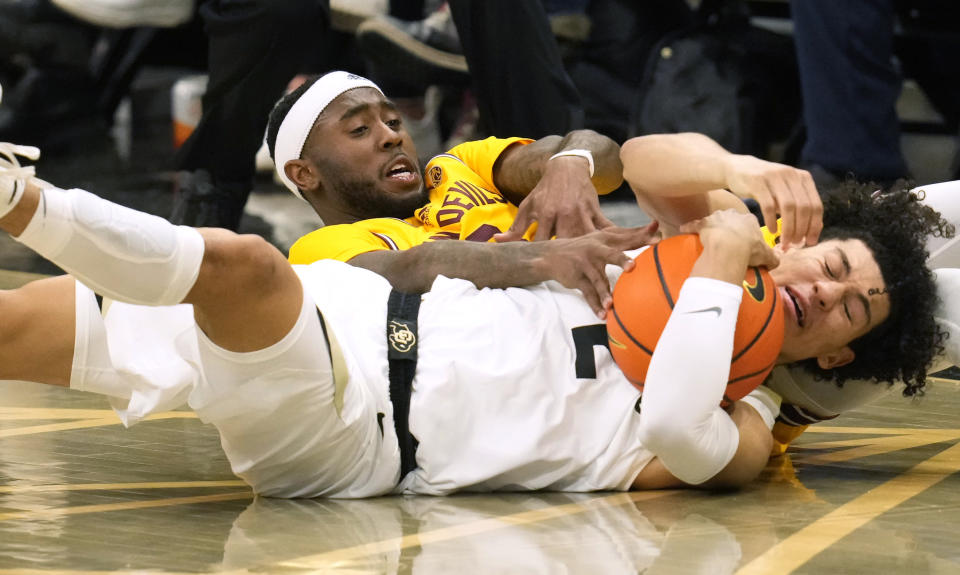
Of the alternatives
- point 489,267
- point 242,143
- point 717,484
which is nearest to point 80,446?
point 489,267

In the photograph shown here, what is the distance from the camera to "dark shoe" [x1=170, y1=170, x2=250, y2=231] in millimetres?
5305

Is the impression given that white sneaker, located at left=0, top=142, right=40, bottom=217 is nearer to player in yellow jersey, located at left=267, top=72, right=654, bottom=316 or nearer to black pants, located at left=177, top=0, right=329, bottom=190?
player in yellow jersey, located at left=267, top=72, right=654, bottom=316

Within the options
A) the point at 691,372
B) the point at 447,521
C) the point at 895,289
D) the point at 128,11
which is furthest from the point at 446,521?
the point at 128,11

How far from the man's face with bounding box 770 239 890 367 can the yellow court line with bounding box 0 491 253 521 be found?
112 cm

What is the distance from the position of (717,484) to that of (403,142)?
1.37 metres

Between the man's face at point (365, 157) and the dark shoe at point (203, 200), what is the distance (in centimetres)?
157

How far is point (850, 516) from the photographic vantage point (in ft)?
8.79

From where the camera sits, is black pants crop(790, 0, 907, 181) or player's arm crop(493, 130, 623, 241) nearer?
player's arm crop(493, 130, 623, 241)

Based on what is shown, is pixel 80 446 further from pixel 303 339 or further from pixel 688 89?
pixel 688 89

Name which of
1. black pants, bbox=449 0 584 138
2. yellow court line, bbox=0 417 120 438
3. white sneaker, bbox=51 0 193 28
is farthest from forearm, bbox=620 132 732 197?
white sneaker, bbox=51 0 193 28

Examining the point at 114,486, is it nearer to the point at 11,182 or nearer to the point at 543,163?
the point at 11,182

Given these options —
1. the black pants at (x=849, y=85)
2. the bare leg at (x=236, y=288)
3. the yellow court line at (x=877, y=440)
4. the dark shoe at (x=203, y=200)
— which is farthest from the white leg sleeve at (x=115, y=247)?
the black pants at (x=849, y=85)

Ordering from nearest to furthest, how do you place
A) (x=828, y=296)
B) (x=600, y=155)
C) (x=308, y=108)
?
(x=828, y=296) → (x=600, y=155) → (x=308, y=108)

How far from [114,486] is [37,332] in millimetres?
347
